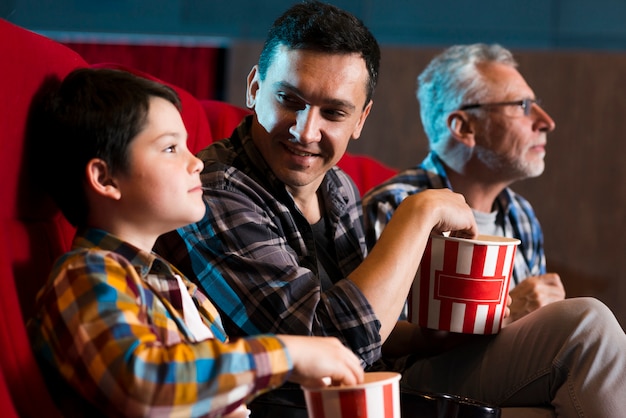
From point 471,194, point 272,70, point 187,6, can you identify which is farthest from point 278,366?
point 187,6

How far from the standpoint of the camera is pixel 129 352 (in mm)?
804

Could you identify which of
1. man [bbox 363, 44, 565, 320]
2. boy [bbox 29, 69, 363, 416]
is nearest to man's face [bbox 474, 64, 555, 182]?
man [bbox 363, 44, 565, 320]

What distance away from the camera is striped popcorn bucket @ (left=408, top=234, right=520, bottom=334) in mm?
1237

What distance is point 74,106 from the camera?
3.17 feet

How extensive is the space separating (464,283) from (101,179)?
0.59m

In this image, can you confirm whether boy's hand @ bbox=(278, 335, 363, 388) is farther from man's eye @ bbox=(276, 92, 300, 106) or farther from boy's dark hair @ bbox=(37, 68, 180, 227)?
man's eye @ bbox=(276, 92, 300, 106)

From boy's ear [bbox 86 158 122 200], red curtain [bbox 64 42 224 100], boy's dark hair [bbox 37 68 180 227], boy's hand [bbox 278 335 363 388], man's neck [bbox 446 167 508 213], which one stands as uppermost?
red curtain [bbox 64 42 224 100]

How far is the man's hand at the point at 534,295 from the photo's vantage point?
1.65m

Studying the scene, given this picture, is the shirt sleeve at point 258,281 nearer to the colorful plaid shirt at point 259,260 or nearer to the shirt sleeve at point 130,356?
the colorful plaid shirt at point 259,260

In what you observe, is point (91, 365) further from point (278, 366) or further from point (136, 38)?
point (136, 38)

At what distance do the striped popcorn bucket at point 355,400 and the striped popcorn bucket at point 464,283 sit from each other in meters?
0.39

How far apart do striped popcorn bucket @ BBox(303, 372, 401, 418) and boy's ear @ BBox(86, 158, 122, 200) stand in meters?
0.32

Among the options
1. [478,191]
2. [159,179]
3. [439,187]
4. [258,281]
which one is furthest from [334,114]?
[478,191]

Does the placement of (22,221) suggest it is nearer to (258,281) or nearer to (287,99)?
(258,281)
